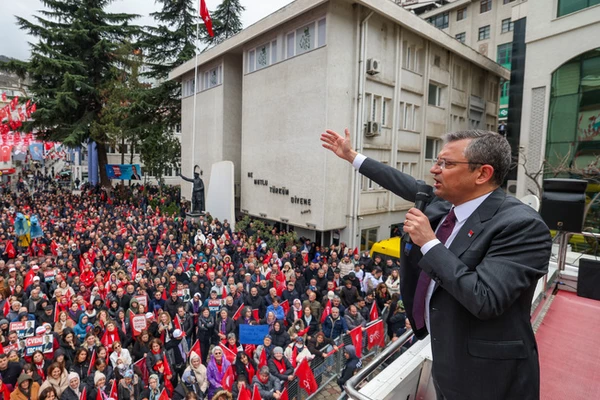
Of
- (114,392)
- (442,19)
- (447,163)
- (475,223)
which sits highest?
(442,19)

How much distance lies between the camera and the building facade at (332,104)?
54.4 feet

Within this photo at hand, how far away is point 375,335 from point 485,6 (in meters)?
37.5

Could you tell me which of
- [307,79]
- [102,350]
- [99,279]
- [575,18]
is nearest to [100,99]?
[307,79]

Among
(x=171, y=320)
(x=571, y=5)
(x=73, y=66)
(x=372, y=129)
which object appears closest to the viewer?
(x=171, y=320)

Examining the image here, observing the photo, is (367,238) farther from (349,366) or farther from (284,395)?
(284,395)

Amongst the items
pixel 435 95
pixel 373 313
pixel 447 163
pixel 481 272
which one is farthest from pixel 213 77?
pixel 481 272

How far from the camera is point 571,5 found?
15.4 m

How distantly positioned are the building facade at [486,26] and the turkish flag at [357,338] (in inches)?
1222

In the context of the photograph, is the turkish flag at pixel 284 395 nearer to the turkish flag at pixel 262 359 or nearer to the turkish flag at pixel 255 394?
the turkish flag at pixel 255 394

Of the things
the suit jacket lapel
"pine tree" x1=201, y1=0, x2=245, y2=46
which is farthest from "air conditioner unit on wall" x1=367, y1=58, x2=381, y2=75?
"pine tree" x1=201, y1=0, x2=245, y2=46

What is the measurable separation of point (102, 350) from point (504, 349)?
6.89 m

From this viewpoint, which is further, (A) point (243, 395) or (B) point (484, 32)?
(B) point (484, 32)

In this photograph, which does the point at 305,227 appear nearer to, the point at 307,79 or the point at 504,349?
the point at 307,79

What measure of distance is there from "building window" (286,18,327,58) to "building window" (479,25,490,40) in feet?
84.7
